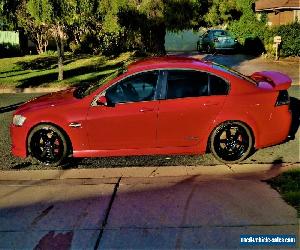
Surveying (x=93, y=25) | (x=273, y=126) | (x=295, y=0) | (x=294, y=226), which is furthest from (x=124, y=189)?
(x=295, y=0)

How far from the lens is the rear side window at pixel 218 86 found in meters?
6.50

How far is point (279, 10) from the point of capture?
2555cm

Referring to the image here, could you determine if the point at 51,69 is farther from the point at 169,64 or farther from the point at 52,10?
the point at 169,64

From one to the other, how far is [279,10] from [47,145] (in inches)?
876

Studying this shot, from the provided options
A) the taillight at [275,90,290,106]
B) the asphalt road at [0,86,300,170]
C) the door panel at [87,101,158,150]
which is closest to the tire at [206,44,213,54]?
the asphalt road at [0,86,300,170]

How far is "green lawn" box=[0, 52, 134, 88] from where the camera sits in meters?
14.9

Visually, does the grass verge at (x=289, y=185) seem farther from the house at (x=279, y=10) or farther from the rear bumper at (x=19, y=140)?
the house at (x=279, y=10)

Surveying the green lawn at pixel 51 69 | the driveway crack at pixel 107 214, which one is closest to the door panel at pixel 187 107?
the driveway crack at pixel 107 214

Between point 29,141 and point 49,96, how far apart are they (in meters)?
0.92

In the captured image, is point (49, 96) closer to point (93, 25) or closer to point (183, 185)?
point (183, 185)

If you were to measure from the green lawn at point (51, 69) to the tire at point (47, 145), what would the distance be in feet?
25.1

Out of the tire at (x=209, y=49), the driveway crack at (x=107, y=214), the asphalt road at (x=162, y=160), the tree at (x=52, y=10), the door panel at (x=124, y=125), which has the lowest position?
the driveway crack at (x=107, y=214)

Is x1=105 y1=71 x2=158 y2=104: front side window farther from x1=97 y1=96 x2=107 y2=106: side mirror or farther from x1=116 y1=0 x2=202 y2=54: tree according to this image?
x1=116 y1=0 x2=202 y2=54: tree

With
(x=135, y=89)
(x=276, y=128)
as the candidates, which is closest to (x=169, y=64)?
(x=135, y=89)
